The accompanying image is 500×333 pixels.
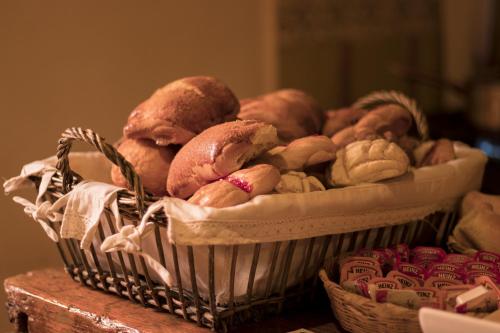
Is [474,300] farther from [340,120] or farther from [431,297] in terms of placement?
[340,120]

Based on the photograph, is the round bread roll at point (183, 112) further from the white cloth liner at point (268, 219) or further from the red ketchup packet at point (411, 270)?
the red ketchup packet at point (411, 270)

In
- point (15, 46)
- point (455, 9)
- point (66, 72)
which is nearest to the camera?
point (15, 46)

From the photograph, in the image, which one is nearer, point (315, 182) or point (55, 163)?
point (315, 182)

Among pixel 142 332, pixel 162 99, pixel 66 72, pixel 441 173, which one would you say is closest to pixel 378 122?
pixel 441 173

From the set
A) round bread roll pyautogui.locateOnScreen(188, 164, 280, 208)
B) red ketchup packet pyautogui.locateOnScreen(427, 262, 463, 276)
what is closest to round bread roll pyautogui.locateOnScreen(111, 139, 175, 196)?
round bread roll pyautogui.locateOnScreen(188, 164, 280, 208)

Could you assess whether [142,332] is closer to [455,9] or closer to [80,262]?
[80,262]

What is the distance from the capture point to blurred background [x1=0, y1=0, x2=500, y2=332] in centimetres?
154

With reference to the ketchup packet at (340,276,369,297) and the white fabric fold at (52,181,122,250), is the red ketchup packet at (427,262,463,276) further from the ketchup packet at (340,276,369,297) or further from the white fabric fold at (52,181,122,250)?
the white fabric fold at (52,181,122,250)

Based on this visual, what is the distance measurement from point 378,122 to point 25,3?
89 centimetres

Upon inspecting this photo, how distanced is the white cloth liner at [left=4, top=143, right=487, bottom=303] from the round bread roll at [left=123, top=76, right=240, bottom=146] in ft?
0.34

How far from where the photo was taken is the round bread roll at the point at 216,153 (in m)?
0.82

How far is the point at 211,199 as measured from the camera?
0.78 meters

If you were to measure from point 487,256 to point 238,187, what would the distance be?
33 centimetres

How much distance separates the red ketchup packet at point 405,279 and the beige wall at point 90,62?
97cm
